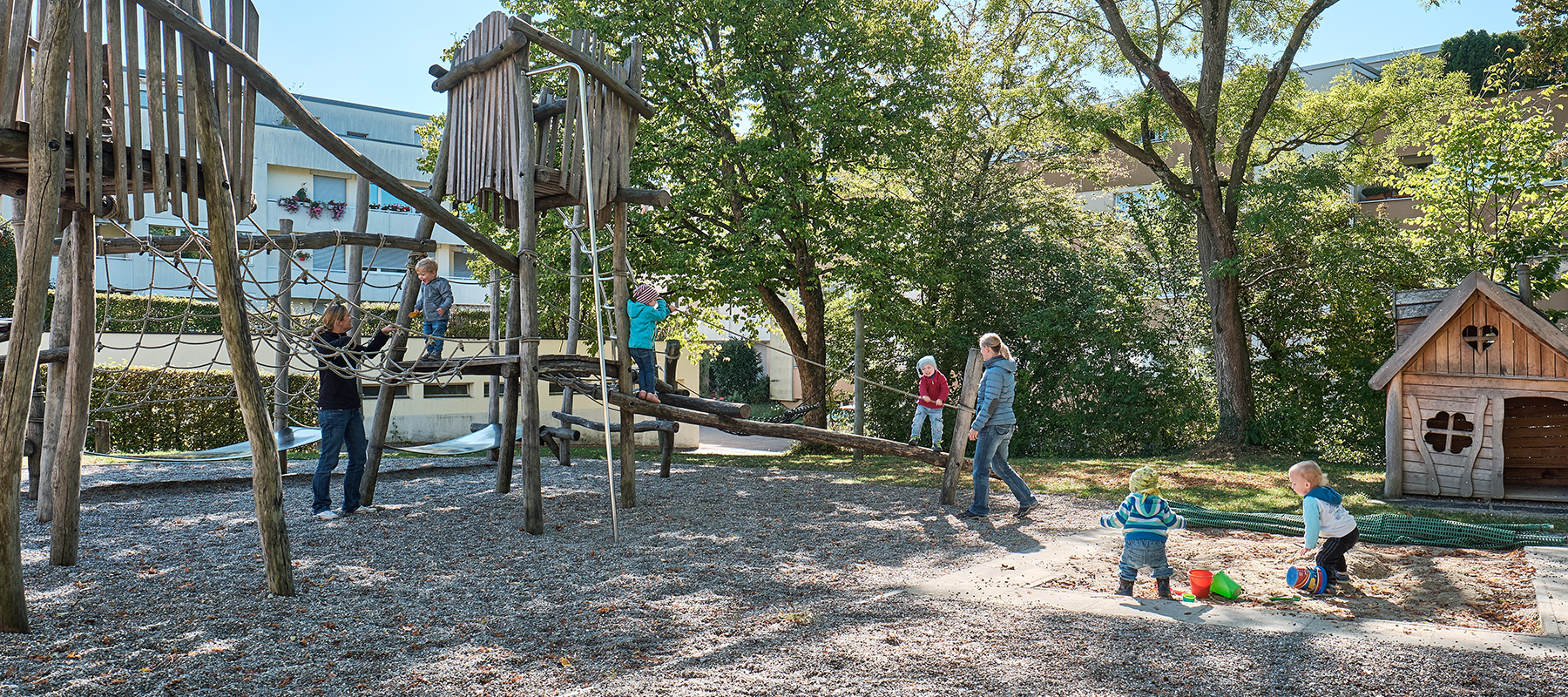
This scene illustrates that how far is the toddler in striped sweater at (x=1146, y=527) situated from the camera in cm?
566

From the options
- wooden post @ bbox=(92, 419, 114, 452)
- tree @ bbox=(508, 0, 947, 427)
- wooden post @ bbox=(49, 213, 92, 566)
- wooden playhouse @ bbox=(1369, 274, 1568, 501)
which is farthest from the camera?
tree @ bbox=(508, 0, 947, 427)

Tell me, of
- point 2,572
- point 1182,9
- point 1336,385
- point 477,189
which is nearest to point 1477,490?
point 1336,385

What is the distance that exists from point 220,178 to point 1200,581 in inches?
243

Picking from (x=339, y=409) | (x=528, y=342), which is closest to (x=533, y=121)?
(x=528, y=342)

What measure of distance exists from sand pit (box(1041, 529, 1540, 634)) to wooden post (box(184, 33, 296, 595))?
4.70m

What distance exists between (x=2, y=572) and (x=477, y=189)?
4.54 metres

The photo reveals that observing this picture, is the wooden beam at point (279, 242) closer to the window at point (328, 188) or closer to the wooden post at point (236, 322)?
the wooden post at point (236, 322)

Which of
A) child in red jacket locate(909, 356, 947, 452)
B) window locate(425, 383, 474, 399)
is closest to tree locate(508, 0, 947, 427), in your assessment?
child in red jacket locate(909, 356, 947, 452)

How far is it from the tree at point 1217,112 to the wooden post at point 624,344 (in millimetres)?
9104

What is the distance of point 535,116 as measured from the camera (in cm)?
865

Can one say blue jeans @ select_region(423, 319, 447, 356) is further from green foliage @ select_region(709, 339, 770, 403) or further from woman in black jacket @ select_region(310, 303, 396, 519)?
green foliage @ select_region(709, 339, 770, 403)

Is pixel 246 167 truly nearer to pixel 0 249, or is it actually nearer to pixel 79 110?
pixel 79 110

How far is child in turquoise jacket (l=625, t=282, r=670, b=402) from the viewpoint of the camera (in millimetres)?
9172

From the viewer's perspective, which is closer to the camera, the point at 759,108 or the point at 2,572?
the point at 2,572
